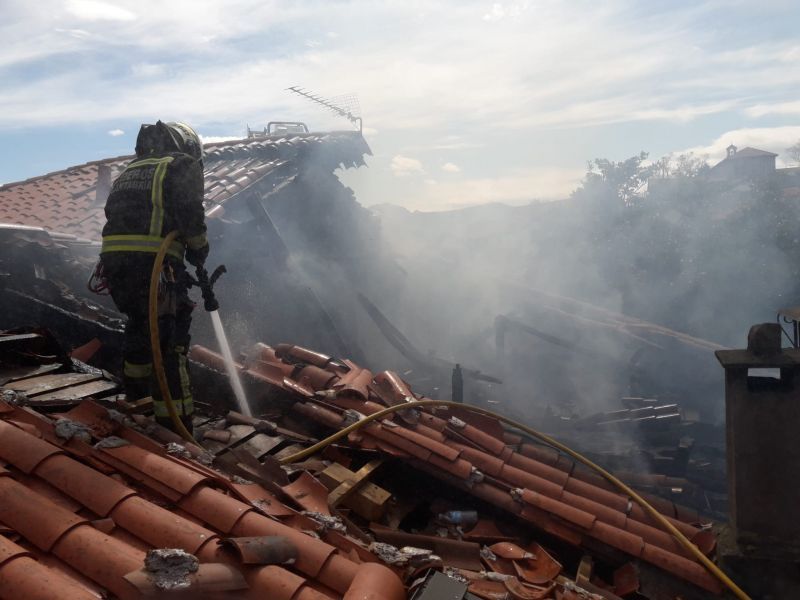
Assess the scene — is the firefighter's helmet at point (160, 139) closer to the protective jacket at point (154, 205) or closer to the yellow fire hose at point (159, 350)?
the protective jacket at point (154, 205)

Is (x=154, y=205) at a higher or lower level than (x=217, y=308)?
higher

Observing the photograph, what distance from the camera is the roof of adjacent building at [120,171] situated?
29.7 ft

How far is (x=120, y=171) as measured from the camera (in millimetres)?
10945

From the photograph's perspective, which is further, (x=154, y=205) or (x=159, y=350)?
(x=154, y=205)

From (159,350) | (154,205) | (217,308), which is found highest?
(154,205)

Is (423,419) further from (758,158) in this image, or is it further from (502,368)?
(758,158)

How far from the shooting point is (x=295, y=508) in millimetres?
2979

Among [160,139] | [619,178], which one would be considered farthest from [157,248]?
[619,178]

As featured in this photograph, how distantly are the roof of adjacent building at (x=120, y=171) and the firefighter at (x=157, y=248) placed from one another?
5086mm

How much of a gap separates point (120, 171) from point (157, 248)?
8543 millimetres

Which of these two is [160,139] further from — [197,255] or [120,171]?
[120,171]

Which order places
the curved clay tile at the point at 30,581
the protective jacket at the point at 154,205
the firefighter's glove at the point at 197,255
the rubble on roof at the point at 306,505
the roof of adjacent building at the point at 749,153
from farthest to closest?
the roof of adjacent building at the point at 749,153, the firefighter's glove at the point at 197,255, the protective jacket at the point at 154,205, the rubble on roof at the point at 306,505, the curved clay tile at the point at 30,581

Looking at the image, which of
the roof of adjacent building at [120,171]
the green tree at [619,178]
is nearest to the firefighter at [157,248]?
the roof of adjacent building at [120,171]

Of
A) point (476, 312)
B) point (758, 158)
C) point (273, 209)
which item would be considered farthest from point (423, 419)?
point (758, 158)
